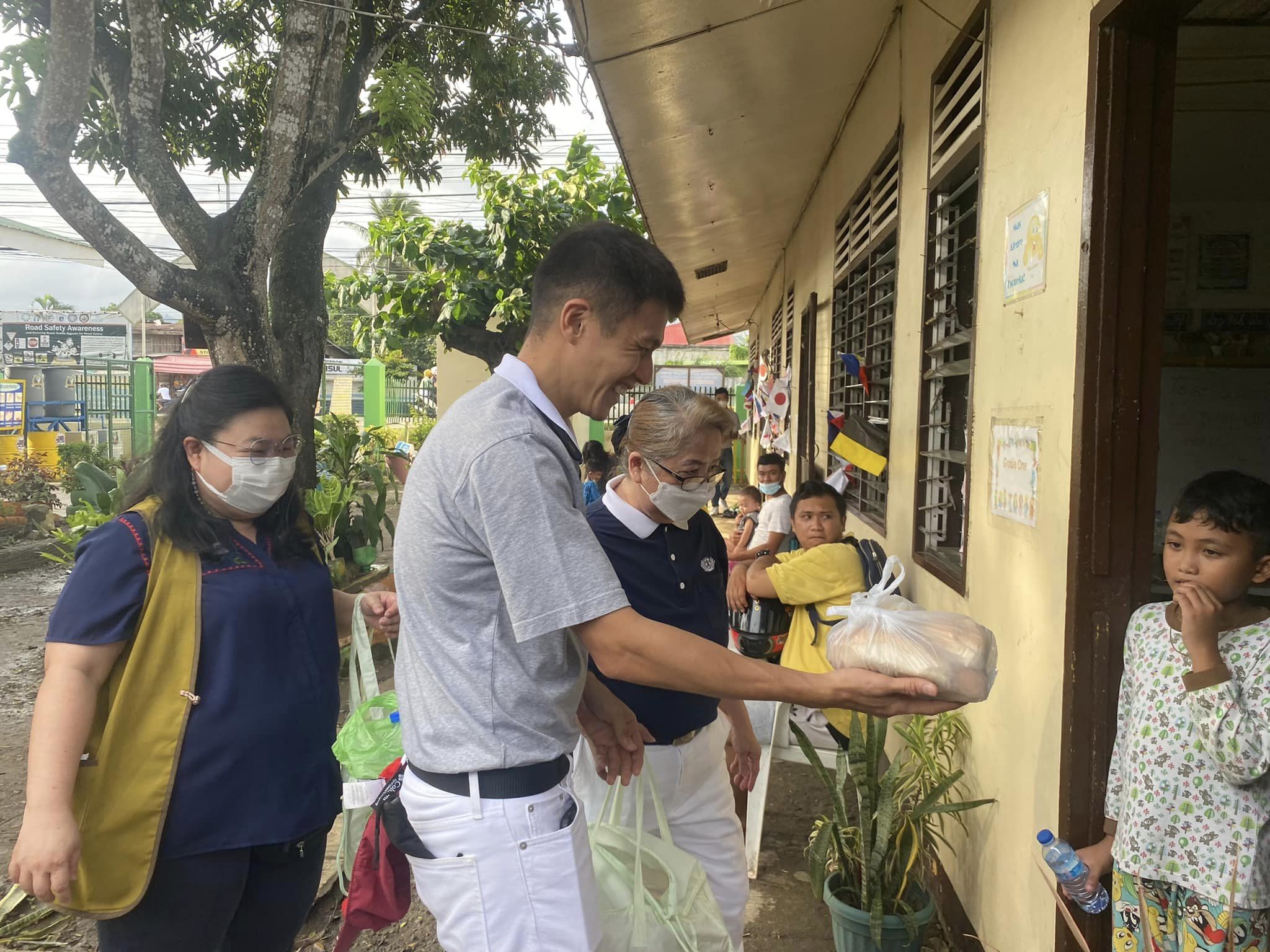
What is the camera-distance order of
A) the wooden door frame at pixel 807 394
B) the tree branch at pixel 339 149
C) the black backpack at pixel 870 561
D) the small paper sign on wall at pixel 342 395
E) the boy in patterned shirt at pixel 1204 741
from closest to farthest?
the boy in patterned shirt at pixel 1204 741
the black backpack at pixel 870 561
the tree branch at pixel 339 149
the wooden door frame at pixel 807 394
the small paper sign on wall at pixel 342 395

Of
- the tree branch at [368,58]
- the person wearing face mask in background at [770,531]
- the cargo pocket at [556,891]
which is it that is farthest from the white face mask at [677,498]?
the tree branch at [368,58]

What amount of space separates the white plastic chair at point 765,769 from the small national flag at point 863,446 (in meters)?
1.16

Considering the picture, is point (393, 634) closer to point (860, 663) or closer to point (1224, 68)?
point (860, 663)

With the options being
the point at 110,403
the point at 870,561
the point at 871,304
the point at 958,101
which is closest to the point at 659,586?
the point at 870,561

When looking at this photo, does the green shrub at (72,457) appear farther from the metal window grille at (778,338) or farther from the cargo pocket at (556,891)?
the cargo pocket at (556,891)

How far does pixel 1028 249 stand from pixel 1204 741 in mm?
1197

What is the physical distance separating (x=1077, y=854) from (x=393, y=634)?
1.58m

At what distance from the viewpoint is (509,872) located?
1.41m

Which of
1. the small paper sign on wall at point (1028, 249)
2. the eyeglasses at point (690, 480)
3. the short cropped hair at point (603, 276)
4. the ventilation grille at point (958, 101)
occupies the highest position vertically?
the ventilation grille at point (958, 101)

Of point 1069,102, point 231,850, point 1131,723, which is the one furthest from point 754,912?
point 1069,102

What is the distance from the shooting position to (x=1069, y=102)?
1.96 m

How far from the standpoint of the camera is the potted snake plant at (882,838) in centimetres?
248

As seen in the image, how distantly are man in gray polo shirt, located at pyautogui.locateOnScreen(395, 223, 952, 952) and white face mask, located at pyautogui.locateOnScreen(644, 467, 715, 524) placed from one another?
23.4 inches

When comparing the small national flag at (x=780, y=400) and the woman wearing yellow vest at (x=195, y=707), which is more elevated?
the small national flag at (x=780, y=400)
